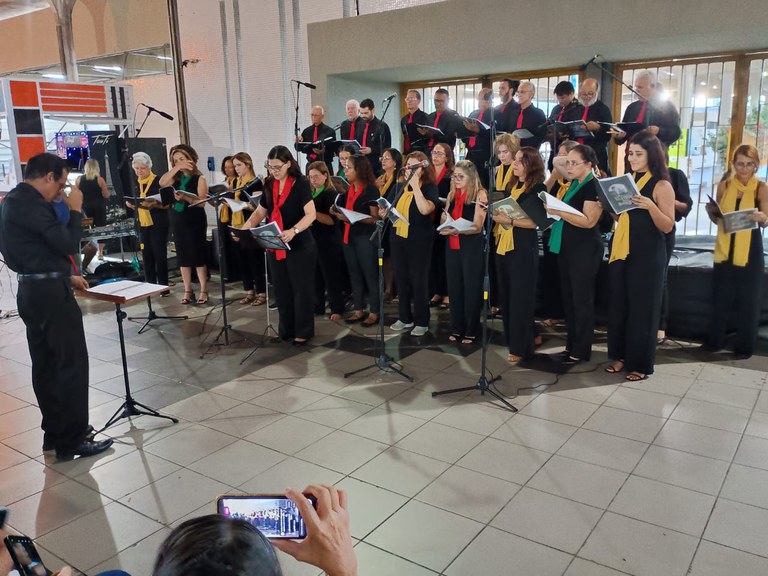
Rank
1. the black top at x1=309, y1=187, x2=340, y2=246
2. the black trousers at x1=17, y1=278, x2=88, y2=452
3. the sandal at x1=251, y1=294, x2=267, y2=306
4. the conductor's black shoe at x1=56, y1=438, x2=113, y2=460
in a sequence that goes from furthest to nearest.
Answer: the sandal at x1=251, y1=294, x2=267, y2=306 < the black top at x1=309, y1=187, x2=340, y2=246 < the conductor's black shoe at x1=56, y1=438, x2=113, y2=460 < the black trousers at x1=17, y1=278, x2=88, y2=452

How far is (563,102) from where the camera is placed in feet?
21.6

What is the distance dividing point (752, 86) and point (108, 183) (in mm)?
9149

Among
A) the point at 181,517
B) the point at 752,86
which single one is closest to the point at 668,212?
the point at 181,517

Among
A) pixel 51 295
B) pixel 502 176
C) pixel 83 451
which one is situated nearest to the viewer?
pixel 51 295

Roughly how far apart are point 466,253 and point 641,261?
1.41m

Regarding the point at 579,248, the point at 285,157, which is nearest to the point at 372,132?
the point at 285,157

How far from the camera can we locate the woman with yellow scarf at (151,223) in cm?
693

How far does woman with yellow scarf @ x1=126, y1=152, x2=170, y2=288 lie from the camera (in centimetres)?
693

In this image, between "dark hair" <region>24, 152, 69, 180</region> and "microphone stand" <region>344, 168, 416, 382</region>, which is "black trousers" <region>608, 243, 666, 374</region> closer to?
"microphone stand" <region>344, 168, 416, 382</region>

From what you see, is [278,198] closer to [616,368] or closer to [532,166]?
[532,166]

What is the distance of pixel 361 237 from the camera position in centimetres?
606

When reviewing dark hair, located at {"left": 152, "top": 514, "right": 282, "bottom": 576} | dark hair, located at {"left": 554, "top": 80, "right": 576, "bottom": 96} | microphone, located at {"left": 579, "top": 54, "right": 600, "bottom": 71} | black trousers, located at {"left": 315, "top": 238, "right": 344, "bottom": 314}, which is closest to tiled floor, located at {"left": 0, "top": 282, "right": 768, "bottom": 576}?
black trousers, located at {"left": 315, "top": 238, "right": 344, "bottom": 314}

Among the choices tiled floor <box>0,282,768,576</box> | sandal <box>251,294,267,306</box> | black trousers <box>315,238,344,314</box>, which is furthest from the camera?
sandal <box>251,294,267,306</box>

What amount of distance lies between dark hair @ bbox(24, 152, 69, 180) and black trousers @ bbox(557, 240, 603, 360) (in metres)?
3.47
